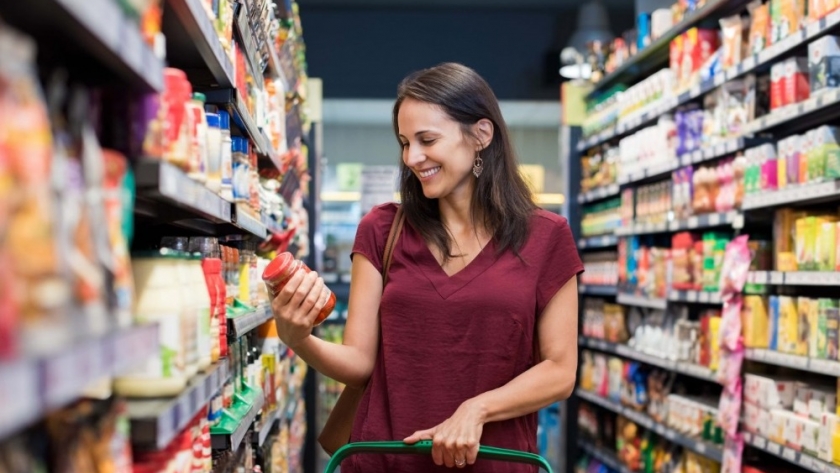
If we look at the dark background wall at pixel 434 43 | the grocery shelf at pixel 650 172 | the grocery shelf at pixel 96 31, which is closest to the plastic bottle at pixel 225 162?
the grocery shelf at pixel 96 31

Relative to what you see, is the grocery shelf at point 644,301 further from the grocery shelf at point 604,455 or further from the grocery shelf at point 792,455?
the grocery shelf at point 792,455

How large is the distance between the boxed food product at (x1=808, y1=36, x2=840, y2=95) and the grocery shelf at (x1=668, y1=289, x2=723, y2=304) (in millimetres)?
1238

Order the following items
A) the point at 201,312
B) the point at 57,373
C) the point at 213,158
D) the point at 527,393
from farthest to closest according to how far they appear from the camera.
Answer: the point at 527,393 → the point at 213,158 → the point at 201,312 → the point at 57,373

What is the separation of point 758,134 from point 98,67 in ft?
11.7

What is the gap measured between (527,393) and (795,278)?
187 centimetres

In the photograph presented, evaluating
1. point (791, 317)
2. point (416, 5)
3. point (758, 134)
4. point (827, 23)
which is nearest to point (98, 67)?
point (827, 23)

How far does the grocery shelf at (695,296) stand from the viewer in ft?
14.8

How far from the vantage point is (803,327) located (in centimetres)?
368

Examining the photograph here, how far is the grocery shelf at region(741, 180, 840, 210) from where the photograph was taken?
135 inches

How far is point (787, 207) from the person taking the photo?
4008 mm

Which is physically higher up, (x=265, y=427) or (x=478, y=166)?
(x=478, y=166)

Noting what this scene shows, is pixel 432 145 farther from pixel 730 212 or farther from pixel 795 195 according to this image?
pixel 730 212

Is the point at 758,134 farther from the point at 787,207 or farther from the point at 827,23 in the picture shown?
the point at 827,23

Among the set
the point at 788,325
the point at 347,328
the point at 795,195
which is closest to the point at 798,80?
the point at 795,195
